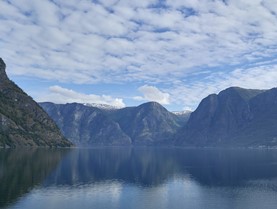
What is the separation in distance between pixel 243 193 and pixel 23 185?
8296 cm

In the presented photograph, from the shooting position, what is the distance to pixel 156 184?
534 feet

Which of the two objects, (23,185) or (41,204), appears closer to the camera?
(41,204)

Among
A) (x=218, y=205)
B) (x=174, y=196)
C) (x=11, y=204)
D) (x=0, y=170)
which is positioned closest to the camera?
(x=11, y=204)

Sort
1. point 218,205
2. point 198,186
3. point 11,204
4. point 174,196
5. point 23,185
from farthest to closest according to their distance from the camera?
1. point 198,186
2. point 23,185
3. point 174,196
4. point 218,205
5. point 11,204

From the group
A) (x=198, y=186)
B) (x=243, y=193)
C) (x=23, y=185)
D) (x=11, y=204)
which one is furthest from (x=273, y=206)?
(x=23, y=185)

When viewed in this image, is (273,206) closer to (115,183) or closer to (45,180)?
(115,183)

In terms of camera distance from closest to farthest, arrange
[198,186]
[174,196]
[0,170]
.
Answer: [174,196] → [198,186] → [0,170]

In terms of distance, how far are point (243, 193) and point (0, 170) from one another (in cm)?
11487

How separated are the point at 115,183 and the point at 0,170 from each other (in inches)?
2373

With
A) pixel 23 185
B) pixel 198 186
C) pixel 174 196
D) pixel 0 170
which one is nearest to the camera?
pixel 174 196

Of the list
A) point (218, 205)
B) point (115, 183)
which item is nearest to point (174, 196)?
point (218, 205)

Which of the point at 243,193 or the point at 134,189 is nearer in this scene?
the point at 243,193

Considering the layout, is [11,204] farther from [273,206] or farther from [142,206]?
[273,206]

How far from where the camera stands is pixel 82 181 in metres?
163
